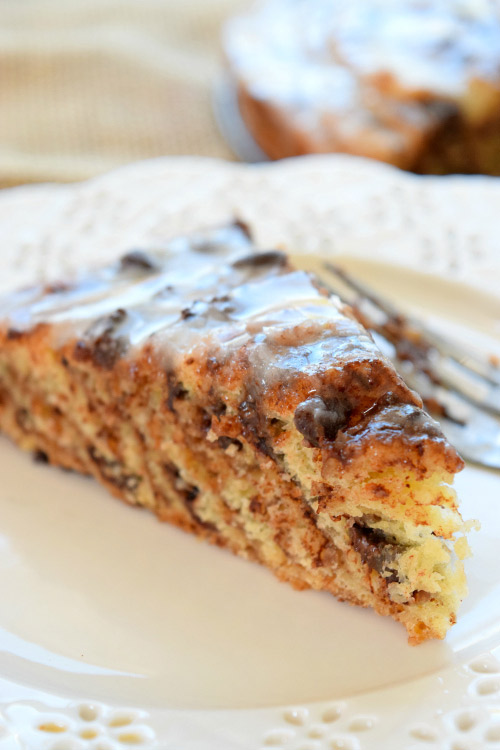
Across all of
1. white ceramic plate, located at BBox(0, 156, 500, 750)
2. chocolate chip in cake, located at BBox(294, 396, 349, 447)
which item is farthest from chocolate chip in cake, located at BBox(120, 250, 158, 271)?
chocolate chip in cake, located at BBox(294, 396, 349, 447)

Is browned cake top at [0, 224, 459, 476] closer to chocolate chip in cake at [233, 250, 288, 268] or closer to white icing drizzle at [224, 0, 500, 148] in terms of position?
chocolate chip in cake at [233, 250, 288, 268]

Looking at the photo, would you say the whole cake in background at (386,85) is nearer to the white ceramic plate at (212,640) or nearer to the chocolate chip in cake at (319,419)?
the white ceramic plate at (212,640)

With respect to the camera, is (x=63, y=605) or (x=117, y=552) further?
(x=117, y=552)

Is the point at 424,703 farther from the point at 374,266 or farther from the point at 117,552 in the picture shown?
the point at 374,266

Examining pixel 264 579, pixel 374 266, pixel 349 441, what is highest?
pixel 349 441

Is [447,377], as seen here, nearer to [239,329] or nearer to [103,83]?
[239,329]

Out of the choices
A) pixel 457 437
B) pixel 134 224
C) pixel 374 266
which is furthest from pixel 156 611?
pixel 134 224

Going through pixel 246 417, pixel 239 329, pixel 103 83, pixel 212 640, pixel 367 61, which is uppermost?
pixel 367 61

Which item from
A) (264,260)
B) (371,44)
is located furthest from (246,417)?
(371,44)
